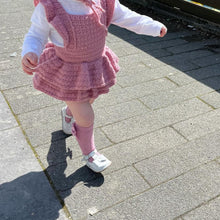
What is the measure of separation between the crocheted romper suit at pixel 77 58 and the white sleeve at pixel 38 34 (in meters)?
0.07

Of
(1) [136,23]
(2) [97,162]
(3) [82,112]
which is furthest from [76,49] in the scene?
(2) [97,162]

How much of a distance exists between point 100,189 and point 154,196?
15.8 inches

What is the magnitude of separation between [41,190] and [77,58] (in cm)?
100

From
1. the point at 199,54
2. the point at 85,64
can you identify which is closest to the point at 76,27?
the point at 85,64

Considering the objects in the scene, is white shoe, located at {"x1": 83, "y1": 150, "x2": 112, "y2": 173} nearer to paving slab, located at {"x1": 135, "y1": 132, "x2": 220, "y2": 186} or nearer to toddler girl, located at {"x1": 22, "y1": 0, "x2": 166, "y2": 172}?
toddler girl, located at {"x1": 22, "y1": 0, "x2": 166, "y2": 172}

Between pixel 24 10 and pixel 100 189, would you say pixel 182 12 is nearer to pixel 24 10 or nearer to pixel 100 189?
pixel 24 10

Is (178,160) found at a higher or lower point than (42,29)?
lower

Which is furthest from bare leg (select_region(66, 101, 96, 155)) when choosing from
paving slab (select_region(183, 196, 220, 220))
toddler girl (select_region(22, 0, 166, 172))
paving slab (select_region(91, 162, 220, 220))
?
paving slab (select_region(183, 196, 220, 220))

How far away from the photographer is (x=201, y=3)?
599 centimetres

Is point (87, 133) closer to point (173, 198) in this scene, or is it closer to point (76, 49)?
point (76, 49)

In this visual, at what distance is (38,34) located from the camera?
2225 millimetres

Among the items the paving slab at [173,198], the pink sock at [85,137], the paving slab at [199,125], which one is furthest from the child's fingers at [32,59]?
the paving slab at [199,125]

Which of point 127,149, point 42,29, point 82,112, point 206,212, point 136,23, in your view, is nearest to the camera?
point 42,29

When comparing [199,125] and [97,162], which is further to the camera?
[199,125]
